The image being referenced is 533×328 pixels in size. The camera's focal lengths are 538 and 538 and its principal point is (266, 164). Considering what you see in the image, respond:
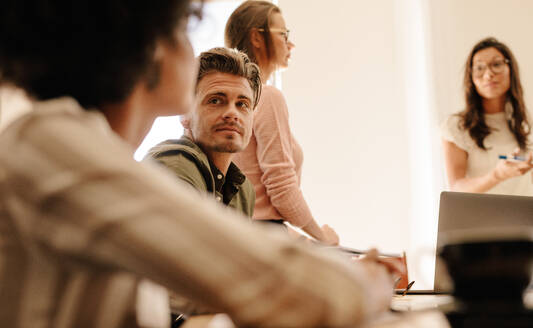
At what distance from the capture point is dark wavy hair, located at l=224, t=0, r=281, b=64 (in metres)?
1.98

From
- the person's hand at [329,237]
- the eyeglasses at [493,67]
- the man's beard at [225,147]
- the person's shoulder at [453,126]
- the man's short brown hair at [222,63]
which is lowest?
the person's hand at [329,237]

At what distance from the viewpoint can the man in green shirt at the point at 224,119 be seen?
4.58 feet

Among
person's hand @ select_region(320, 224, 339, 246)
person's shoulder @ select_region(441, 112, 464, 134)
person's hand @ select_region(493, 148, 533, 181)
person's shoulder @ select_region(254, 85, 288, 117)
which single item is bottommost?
person's hand @ select_region(320, 224, 339, 246)

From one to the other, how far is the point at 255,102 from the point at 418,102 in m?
2.20

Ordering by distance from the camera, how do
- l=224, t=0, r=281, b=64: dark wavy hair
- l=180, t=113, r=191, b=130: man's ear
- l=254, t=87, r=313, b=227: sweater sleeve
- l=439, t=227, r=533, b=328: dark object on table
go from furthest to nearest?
l=224, t=0, r=281, b=64: dark wavy hair → l=254, t=87, r=313, b=227: sweater sleeve → l=180, t=113, r=191, b=130: man's ear → l=439, t=227, r=533, b=328: dark object on table

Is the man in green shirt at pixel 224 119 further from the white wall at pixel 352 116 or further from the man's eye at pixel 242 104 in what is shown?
the white wall at pixel 352 116

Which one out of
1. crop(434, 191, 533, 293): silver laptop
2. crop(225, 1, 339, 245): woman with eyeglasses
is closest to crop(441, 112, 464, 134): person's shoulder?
crop(225, 1, 339, 245): woman with eyeglasses

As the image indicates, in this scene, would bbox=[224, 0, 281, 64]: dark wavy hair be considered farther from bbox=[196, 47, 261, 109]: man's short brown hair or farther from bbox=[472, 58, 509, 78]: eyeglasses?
bbox=[472, 58, 509, 78]: eyeglasses

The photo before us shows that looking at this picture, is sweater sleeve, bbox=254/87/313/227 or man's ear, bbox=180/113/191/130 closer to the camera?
man's ear, bbox=180/113/191/130

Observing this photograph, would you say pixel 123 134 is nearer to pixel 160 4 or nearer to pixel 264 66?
pixel 160 4

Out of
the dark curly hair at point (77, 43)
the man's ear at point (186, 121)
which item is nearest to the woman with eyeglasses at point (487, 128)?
the man's ear at point (186, 121)

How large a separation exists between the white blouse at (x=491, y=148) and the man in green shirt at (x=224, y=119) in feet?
4.01

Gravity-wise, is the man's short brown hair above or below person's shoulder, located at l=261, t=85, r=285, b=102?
above

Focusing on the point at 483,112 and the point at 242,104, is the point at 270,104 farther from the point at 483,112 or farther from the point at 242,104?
the point at 483,112
